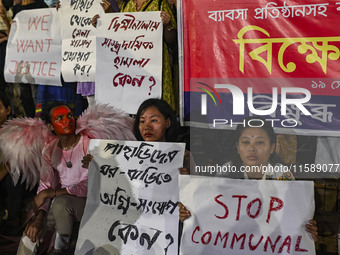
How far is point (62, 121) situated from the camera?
14.0 feet

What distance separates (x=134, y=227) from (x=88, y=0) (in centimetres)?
247

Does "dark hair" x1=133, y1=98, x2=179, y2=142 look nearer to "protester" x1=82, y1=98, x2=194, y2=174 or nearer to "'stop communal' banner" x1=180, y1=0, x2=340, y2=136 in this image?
"protester" x1=82, y1=98, x2=194, y2=174

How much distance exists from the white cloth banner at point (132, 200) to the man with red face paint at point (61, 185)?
20 cm

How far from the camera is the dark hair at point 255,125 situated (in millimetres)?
3639

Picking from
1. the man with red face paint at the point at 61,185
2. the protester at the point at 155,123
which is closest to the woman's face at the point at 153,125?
the protester at the point at 155,123

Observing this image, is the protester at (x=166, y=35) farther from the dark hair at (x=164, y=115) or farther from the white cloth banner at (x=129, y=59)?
the dark hair at (x=164, y=115)

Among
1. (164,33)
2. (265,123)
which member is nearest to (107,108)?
(164,33)

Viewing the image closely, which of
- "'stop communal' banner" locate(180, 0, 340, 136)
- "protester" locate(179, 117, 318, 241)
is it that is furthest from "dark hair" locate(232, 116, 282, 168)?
"'stop communal' banner" locate(180, 0, 340, 136)

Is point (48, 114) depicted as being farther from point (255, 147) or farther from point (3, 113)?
point (255, 147)

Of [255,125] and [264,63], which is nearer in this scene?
[255,125]

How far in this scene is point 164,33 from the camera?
451 cm

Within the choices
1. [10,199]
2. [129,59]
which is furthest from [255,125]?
[10,199]

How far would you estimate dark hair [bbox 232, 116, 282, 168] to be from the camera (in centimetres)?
364

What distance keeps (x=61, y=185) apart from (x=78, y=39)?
1.58m
